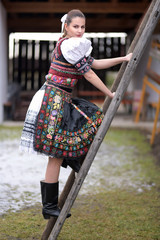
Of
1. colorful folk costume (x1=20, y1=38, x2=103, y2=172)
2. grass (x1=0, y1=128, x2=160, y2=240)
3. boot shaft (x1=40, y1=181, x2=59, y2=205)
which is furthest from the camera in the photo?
grass (x1=0, y1=128, x2=160, y2=240)

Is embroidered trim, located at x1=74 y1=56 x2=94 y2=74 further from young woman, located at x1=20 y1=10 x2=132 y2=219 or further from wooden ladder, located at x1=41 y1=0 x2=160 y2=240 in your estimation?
wooden ladder, located at x1=41 y1=0 x2=160 y2=240

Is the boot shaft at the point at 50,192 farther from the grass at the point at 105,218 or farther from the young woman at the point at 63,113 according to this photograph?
the grass at the point at 105,218

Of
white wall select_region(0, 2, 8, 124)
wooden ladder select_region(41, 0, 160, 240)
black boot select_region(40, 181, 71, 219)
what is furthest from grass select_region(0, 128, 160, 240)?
white wall select_region(0, 2, 8, 124)

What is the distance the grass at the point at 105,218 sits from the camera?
11.8 feet

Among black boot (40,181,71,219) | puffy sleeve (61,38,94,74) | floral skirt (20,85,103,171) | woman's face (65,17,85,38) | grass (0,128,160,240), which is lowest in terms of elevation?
grass (0,128,160,240)

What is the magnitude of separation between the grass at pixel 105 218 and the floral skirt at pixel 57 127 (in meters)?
0.91

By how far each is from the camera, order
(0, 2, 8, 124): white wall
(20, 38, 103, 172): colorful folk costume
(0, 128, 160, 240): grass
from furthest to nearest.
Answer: (0, 2, 8, 124): white wall
(0, 128, 160, 240): grass
(20, 38, 103, 172): colorful folk costume

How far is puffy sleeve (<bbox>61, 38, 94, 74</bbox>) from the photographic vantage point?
9.22 feet

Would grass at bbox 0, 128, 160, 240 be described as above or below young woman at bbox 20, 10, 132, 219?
below

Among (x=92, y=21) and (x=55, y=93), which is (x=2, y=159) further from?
(x=92, y=21)

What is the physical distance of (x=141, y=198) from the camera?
185 inches

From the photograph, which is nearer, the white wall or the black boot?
the black boot

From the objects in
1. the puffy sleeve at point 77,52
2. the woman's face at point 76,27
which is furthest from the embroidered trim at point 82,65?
the woman's face at point 76,27

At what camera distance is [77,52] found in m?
2.82
